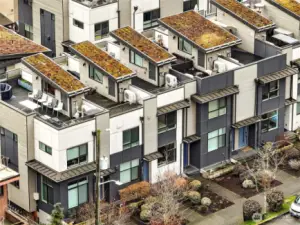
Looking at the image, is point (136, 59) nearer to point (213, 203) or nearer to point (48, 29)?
point (213, 203)

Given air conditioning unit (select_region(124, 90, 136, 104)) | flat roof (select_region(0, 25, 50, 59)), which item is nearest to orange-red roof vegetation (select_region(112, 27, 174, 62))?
air conditioning unit (select_region(124, 90, 136, 104))

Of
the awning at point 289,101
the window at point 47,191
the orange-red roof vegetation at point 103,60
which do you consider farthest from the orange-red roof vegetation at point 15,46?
the awning at point 289,101

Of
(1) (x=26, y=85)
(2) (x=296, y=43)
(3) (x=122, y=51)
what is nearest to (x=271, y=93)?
(2) (x=296, y=43)

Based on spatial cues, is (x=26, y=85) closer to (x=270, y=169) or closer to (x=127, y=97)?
(x=127, y=97)

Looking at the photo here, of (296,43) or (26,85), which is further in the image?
(296,43)

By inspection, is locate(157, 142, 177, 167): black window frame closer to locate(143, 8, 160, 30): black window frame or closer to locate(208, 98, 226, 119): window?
locate(208, 98, 226, 119): window

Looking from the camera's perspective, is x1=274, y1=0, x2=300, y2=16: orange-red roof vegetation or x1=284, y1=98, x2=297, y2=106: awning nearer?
x1=284, y1=98, x2=297, y2=106: awning

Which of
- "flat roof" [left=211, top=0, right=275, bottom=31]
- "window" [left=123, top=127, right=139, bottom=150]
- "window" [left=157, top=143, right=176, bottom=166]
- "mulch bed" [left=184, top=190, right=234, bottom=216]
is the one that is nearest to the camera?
"window" [left=123, top=127, right=139, bottom=150]
